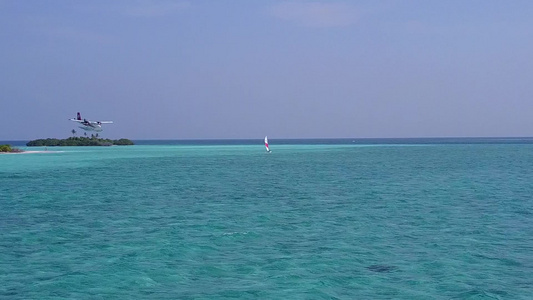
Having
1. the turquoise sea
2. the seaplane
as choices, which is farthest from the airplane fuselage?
the turquoise sea

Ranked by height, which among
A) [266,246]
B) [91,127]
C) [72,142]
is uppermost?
[91,127]

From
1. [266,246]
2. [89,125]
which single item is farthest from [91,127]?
[266,246]

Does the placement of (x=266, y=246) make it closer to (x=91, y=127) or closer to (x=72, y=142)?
(x=91, y=127)

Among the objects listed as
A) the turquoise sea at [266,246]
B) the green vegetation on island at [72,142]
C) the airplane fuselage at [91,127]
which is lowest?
the turquoise sea at [266,246]

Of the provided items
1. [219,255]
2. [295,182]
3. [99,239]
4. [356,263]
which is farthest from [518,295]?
[295,182]

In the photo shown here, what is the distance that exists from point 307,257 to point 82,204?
15.4 m

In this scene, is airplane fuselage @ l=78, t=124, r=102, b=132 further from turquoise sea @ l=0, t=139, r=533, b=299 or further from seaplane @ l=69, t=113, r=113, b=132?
turquoise sea @ l=0, t=139, r=533, b=299

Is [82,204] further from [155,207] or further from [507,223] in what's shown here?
[507,223]

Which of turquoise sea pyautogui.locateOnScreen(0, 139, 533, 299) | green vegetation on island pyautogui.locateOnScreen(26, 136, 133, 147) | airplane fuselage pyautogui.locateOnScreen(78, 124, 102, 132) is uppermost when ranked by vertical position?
airplane fuselage pyautogui.locateOnScreen(78, 124, 102, 132)

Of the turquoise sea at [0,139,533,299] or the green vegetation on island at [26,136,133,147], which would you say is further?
the green vegetation on island at [26,136,133,147]

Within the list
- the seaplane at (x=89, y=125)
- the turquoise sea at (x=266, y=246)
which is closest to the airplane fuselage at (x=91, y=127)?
the seaplane at (x=89, y=125)

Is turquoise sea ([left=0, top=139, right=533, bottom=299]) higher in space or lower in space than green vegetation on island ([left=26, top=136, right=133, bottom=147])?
lower

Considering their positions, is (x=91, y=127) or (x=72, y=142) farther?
(x=72, y=142)

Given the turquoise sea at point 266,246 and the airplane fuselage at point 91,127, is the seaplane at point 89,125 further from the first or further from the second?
the turquoise sea at point 266,246
